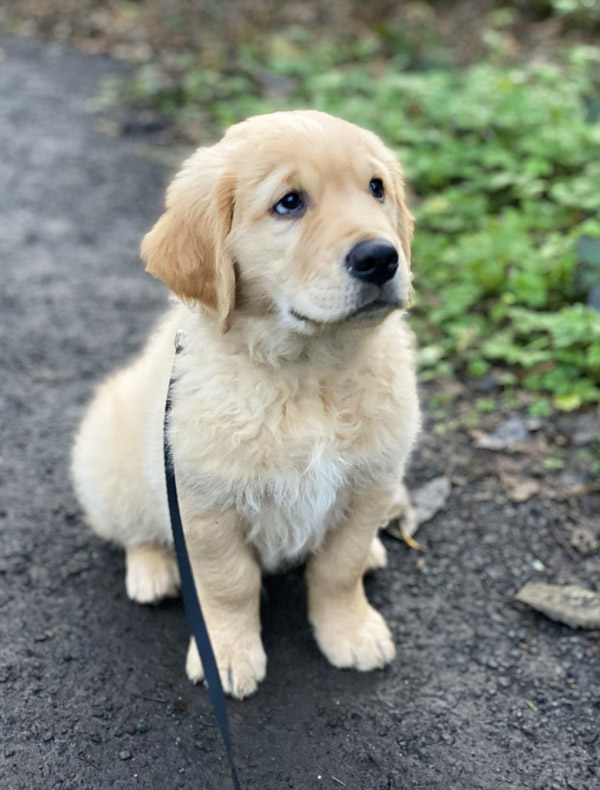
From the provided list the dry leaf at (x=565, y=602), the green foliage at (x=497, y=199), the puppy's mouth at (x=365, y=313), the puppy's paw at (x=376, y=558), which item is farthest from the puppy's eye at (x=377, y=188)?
the green foliage at (x=497, y=199)

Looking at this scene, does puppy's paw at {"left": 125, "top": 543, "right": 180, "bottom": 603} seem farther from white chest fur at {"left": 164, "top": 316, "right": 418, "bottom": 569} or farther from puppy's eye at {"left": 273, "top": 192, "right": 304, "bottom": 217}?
puppy's eye at {"left": 273, "top": 192, "right": 304, "bottom": 217}

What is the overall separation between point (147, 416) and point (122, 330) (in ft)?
7.47

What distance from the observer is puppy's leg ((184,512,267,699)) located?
245cm

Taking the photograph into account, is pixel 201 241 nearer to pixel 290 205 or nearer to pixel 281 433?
pixel 290 205

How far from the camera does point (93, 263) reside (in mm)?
5543

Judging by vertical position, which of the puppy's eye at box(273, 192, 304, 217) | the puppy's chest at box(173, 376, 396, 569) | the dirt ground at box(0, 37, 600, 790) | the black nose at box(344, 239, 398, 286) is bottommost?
the dirt ground at box(0, 37, 600, 790)

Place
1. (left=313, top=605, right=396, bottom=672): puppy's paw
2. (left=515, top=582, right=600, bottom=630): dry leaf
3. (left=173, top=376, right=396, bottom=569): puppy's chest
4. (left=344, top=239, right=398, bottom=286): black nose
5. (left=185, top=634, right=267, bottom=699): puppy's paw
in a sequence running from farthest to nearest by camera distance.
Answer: (left=515, top=582, right=600, bottom=630): dry leaf, (left=313, top=605, right=396, bottom=672): puppy's paw, (left=185, top=634, right=267, bottom=699): puppy's paw, (left=173, top=376, right=396, bottom=569): puppy's chest, (left=344, top=239, right=398, bottom=286): black nose

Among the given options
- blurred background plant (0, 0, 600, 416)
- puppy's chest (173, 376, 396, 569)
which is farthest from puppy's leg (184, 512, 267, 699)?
blurred background plant (0, 0, 600, 416)

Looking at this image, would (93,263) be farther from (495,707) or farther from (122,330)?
(495,707)

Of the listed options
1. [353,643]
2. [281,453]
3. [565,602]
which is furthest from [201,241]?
[565,602]

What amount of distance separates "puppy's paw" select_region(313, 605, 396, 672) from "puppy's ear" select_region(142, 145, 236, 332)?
3.84 feet

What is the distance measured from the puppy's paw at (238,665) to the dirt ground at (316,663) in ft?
0.17

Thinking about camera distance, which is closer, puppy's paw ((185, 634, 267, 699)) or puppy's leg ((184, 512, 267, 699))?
puppy's leg ((184, 512, 267, 699))

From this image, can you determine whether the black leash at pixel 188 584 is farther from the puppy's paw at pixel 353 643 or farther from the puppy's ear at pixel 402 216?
Answer: the puppy's ear at pixel 402 216
